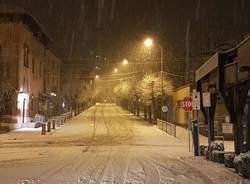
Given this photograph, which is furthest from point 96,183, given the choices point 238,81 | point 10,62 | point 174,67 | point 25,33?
point 174,67

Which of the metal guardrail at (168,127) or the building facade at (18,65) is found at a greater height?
the building facade at (18,65)

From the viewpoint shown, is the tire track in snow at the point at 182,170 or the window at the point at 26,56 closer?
the tire track in snow at the point at 182,170

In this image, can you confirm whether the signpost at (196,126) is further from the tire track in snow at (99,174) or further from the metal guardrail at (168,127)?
the metal guardrail at (168,127)

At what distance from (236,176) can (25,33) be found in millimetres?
31135

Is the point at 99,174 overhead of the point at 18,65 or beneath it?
beneath

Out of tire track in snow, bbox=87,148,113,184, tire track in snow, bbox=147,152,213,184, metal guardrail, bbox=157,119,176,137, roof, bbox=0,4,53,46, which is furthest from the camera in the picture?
roof, bbox=0,4,53,46

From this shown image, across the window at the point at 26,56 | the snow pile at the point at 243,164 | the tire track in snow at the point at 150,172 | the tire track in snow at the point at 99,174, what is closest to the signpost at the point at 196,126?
the tire track in snow at the point at 150,172

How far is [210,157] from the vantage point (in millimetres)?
12273

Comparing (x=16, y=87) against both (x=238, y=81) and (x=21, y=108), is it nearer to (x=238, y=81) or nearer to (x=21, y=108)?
(x=21, y=108)

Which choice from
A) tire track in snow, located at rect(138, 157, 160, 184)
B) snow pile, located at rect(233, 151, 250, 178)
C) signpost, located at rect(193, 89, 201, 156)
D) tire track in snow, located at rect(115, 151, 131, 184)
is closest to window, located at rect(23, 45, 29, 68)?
signpost, located at rect(193, 89, 201, 156)

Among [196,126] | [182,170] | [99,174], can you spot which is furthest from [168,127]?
[99,174]

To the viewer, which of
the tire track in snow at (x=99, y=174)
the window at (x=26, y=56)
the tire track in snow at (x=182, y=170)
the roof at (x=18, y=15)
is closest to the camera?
the tire track in snow at (x=99, y=174)

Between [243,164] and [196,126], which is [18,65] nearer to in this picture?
[196,126]

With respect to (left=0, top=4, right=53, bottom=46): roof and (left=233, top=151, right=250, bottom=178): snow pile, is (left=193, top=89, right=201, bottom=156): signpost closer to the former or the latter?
(left=233, top=151, right=250, bottom=178): snow pile
